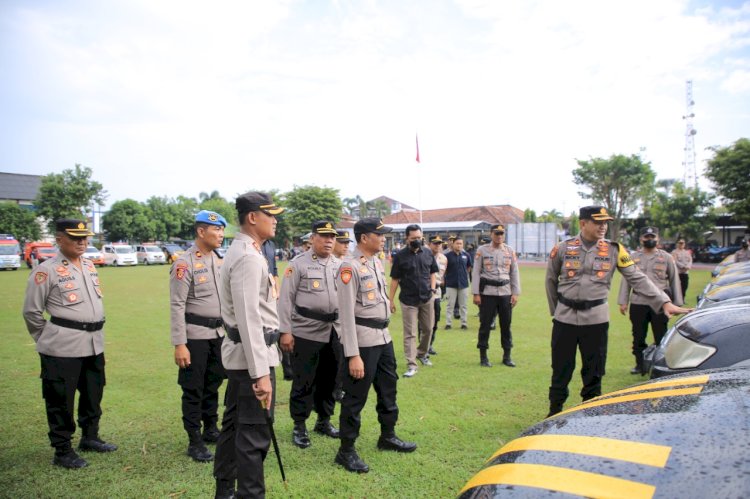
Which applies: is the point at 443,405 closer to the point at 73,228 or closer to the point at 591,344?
the point at 591,344

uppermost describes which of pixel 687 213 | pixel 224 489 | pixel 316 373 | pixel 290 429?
pixel 687 213

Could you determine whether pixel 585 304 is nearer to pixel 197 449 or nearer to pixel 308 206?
pixel 197 449

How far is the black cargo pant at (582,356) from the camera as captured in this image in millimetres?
4258

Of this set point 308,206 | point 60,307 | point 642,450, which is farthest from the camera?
point 308,206

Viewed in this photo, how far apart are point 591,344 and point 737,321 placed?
1.12 metres

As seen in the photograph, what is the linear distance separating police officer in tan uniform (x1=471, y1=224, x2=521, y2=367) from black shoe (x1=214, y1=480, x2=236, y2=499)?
4.39 meters

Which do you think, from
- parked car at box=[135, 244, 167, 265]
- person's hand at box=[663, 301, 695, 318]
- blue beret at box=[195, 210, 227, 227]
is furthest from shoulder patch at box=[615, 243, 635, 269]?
parked car at box=[135, 244, 167, 265]

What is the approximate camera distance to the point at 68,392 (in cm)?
384

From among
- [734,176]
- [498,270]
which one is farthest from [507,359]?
[734,176]

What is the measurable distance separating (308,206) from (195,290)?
1599 inches

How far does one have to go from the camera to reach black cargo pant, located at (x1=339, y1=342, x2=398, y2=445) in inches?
143

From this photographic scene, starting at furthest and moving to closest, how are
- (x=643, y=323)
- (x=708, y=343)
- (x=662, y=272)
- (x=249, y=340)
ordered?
(x=662, y=272) → (x=643, y=323) → (x=708, y=343) → (x=249, y=340)

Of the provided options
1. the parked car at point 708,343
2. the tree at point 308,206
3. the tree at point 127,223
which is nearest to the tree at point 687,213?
the tree at point 308,206

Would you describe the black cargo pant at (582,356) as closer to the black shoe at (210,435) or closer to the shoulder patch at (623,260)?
the shoulder patch at (623,260)
